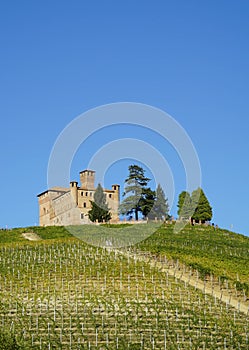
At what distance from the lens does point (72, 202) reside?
9700cm

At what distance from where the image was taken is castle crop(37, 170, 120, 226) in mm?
96500

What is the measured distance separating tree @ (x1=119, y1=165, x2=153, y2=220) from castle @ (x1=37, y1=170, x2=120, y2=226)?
62.6ft

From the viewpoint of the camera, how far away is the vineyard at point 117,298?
2392 cm

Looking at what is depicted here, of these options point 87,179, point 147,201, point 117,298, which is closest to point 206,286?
point 117,298

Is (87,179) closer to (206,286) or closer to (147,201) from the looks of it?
(147,201)

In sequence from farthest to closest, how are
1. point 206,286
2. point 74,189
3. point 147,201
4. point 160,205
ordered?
point 74,189 → point 160,205 → point 147,201 → point 206,286

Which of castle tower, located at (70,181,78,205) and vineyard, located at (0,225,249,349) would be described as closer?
vineyard, located at (0,225,249,349)

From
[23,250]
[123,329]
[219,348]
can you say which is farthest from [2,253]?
[219,348]

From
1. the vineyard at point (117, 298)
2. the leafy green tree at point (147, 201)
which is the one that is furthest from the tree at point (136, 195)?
the vineyard at point (117, 298)

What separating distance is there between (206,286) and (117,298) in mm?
5781

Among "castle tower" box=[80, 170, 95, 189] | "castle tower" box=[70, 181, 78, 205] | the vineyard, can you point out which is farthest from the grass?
"castle tower" box=[80, 170, 95, 189]

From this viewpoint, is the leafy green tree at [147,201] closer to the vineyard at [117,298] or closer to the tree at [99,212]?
the tree at [99,212]

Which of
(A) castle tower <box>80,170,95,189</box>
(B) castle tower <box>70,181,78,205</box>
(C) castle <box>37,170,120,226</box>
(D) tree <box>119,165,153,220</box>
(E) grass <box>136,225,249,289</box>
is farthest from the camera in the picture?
(A) castle tower <box>80,170,95,189</box>

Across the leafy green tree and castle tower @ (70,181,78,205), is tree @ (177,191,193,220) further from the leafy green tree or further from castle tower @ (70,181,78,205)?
castle tower @ (70,181,78,205)
